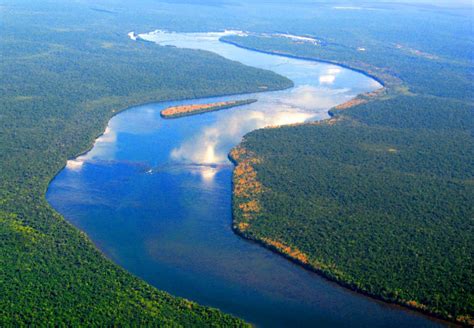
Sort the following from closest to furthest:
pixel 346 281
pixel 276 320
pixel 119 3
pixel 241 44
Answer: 1. pixel 276 320
2. pixel 346 281
3. pixel 241 44
4. pixel 119 3

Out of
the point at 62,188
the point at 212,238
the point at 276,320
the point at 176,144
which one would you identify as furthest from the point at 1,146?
the point at 276,320

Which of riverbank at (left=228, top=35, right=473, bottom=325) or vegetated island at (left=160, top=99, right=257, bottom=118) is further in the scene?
vegetated island at (left=160, top=99, right=257, bottom=118)

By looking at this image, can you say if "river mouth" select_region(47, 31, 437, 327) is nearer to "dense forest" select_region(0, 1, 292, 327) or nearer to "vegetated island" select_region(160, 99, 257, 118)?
"vegetated island" select_region(160, 99, 257, 118)

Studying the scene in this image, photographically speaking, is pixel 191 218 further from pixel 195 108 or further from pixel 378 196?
pixel 195 108

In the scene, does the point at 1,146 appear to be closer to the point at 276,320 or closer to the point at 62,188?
the point at 62,188

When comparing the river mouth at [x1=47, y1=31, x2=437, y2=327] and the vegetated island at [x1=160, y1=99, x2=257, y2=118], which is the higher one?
the vegetated island at [x1=160, y1=99, x2=257, y2=118]

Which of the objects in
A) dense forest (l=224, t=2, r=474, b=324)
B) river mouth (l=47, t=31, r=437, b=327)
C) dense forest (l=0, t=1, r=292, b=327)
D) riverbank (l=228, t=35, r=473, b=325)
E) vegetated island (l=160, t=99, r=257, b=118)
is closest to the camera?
dense forest (l=0, t=1, r=292, b=327)

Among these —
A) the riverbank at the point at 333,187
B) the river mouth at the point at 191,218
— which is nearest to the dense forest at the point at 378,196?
the riverbank at the point at 333,187

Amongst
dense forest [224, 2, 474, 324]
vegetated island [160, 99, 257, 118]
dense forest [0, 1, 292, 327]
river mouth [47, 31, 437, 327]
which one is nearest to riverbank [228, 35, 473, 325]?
dense forest [224, 2, 474, 324]
